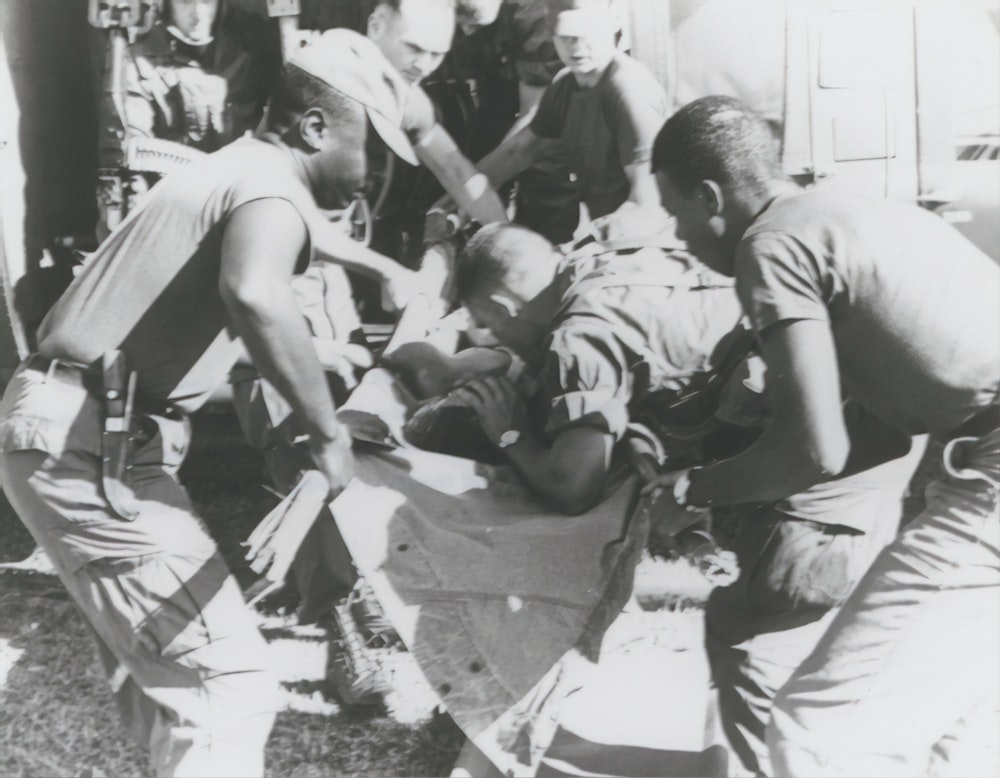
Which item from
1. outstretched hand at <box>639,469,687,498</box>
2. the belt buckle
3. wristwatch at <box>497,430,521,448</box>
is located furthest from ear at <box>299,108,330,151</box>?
the belt buckle

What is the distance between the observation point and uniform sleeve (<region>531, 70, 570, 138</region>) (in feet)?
6.90

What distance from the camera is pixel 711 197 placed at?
2049mm

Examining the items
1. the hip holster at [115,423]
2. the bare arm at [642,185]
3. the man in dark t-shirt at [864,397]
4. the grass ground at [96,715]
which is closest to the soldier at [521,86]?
the bare arm at [642,185]

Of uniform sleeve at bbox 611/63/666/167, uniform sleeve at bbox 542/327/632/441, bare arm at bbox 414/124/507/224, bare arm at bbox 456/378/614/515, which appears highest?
uniform sleeve at bbox 611/63/666/167

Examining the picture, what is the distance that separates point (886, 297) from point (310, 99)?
4.45 feet

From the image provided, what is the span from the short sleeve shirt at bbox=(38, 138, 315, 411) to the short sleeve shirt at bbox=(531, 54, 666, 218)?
23.7 inches

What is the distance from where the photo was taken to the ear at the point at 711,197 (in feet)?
6.72

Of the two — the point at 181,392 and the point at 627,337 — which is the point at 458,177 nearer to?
the point at 627,337

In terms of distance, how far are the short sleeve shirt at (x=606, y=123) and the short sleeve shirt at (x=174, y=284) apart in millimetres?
601

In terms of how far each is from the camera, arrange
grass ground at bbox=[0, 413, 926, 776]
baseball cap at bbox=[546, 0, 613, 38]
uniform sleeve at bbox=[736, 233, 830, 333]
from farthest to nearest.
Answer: grass ground at bbox=[0, 413, 926, 776], baseball cap at bbox=[546, 0, 613, 38], uniform sleeve at bbox=[736, 233, 830, 333]

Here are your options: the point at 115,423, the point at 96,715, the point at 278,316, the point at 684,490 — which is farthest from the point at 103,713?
the point at 684,490

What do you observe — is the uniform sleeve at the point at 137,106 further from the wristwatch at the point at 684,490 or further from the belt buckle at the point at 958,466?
the belt buckle at the point at 958,466

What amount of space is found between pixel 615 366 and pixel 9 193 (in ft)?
4.83

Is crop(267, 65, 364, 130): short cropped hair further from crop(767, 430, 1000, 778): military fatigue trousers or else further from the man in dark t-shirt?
crop(767, 430, 1000, 778): military fatigue trousers
